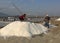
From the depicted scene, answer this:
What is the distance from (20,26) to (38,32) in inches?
57.0

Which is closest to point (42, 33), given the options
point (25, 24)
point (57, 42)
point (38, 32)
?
point (38, 32)

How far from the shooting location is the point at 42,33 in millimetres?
15547

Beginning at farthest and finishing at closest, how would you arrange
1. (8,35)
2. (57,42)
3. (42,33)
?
(42,33)
(8,35)
(57,42)

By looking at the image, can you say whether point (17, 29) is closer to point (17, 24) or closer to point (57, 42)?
point (17, 24)

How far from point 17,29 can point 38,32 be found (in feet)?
5.41

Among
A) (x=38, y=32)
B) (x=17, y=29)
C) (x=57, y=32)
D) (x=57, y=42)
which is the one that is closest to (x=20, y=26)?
(x=17, y=29)

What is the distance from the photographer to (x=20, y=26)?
15.3m

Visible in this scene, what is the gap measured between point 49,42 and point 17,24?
4.23 metres

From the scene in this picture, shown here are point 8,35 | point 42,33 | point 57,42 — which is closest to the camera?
point 57,42

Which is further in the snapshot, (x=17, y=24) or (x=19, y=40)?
(x=17, y=24)

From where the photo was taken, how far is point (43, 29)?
645 inches

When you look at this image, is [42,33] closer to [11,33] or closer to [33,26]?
[33,26]

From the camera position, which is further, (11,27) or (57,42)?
(11,27)

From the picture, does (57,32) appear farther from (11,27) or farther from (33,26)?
(11,27)
